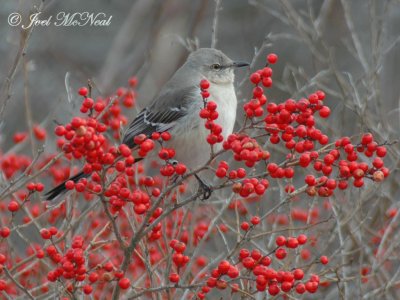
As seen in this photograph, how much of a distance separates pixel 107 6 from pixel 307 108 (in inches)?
332

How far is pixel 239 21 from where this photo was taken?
10312 mm

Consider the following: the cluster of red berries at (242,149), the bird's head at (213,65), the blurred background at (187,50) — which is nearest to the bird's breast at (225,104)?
the bird's head at (213,65)

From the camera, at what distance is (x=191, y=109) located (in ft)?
18.4

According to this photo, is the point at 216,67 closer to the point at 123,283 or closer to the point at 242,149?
the point at 242,149

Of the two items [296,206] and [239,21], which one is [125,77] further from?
[296,206]

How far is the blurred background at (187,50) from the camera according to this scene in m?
6.34

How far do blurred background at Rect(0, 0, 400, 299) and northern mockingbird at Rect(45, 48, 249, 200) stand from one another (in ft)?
0.98

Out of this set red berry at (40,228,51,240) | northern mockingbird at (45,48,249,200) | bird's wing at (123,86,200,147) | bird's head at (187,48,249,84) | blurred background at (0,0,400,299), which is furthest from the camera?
blurred background at (0,0,400,299)

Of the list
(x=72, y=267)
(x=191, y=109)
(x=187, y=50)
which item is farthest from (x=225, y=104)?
(x=187, y=50)

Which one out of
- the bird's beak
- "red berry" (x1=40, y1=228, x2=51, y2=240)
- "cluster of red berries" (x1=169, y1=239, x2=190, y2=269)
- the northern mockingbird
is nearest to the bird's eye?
the northern mockingbird

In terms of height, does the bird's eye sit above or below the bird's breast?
above

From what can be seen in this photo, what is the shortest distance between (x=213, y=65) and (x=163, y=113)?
Answer: 61 cm

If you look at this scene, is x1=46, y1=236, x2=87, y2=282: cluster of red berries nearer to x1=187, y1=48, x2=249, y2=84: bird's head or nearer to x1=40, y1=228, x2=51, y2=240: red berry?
x1=40, y1=228, x2=51, y2=240: red berry

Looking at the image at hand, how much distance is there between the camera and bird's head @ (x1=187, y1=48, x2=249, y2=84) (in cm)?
585
